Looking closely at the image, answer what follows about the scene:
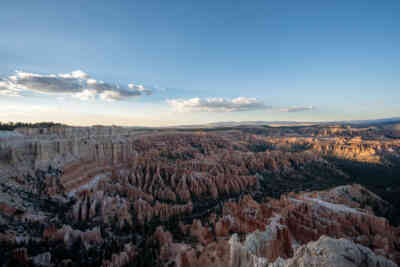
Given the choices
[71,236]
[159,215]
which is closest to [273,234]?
[159,215]

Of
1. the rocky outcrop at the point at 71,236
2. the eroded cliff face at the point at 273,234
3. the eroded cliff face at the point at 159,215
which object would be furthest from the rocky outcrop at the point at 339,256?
the rocky outcrop at the point at 71,236

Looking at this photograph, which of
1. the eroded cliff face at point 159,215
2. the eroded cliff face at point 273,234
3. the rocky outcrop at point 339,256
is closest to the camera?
the rocky outcrop at point 339,256

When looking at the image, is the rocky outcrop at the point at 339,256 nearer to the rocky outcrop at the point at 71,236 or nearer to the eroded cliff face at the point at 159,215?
the eroded cliff face at the point at 159,215

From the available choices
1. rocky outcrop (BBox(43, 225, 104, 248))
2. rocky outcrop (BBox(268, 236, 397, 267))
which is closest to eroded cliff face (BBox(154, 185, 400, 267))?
rocky outcrop (BBox(268, 236, 397, 267))

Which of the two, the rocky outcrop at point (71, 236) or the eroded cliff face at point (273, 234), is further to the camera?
the rocky outcrop at point (71, 236)

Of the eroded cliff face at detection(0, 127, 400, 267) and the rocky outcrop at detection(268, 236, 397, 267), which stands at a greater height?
the rocky outcrop at detection(268, 236, 397, 267)

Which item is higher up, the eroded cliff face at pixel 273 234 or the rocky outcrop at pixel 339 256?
the rocky outcrop at pixel 339 256

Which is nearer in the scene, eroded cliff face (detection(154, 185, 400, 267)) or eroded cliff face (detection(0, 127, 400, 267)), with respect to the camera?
eroded cliff face (detection(154, 185, 400, 267))

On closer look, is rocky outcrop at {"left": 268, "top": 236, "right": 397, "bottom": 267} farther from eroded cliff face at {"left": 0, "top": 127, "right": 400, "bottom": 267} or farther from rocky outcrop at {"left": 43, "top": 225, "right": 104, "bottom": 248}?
rocky outcrop at {"left": 43, "top": 225, "right": 104, "bottom": 248}

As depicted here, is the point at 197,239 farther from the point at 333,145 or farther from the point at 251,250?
the point at 333,145

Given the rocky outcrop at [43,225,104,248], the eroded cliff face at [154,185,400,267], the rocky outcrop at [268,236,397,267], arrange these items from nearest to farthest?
the rocky outcrop at [268,236,397,267] < the eroded cliff face at [154,185,400,267] < the rocky outcrop at [43,225,104,248]
